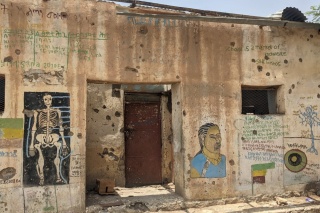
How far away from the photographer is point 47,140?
17.3ft

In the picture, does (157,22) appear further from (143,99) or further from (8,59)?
(143,99)

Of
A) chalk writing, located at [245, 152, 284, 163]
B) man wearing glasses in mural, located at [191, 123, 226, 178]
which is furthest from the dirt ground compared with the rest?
chalk writing, located at [245, 152, 284, 163]

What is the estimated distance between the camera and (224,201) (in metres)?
6.00

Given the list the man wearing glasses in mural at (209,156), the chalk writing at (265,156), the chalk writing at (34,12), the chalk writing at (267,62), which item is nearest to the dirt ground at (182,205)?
the man wearing glasses in mural at (209,156)

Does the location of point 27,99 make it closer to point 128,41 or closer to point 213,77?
point 128,41

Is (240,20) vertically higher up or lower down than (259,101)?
higher up

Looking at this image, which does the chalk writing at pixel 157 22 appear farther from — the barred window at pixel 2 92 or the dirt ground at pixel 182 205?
the dirt ground at pixel 182 205

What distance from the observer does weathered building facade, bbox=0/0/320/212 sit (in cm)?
518

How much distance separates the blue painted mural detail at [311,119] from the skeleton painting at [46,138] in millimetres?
4262

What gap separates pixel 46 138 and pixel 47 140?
34 mm

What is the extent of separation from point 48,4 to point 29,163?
7.98 feet

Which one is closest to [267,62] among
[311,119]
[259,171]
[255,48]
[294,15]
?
[255,48]

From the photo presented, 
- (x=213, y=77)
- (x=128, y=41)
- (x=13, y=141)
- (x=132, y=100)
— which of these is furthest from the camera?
(x=132, y=100)

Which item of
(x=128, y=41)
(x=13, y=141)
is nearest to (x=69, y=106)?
(x=13, y=141)
